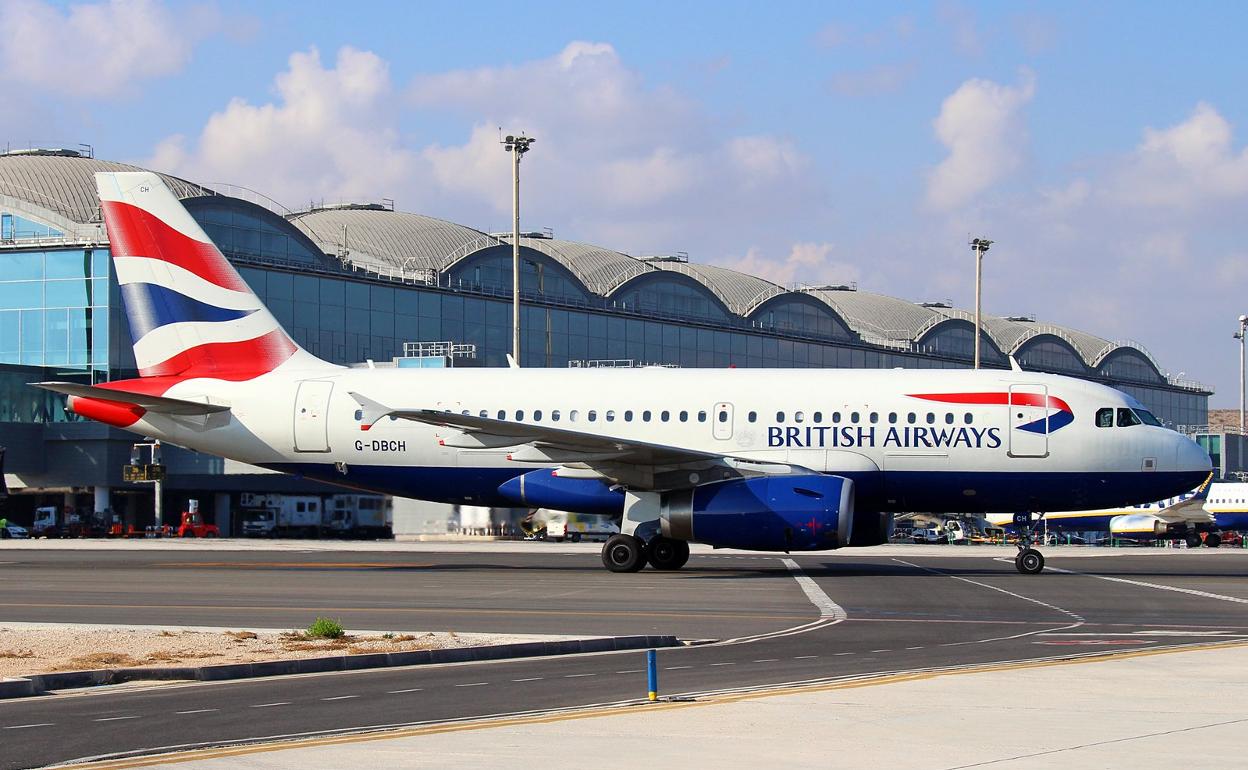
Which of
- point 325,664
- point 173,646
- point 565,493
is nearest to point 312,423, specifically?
point 565,493

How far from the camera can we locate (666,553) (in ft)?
114

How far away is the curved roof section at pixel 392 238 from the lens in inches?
3580

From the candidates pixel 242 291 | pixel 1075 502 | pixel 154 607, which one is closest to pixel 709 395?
pixel 1075 502

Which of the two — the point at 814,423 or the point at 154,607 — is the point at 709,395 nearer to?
the point at 814,423

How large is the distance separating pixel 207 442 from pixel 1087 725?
2821 centimetres

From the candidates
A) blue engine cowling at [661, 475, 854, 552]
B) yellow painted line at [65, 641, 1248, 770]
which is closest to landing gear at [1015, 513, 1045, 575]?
blue engine cowling at [661, 475, 854, 552]

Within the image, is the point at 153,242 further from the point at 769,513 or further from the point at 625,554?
the point at 769,513

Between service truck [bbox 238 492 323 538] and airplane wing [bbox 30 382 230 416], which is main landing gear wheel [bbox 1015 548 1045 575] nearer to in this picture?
airplane wing [bbox 30 382 230 416]

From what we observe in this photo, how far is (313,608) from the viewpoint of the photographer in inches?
965

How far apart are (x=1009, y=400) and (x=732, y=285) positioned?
260ft

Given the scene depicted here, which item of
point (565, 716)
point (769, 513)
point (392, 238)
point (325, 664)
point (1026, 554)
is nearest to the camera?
point (565, 716)

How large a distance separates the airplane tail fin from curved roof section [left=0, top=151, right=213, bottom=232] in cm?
4200

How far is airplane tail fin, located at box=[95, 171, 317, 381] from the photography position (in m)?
37.2

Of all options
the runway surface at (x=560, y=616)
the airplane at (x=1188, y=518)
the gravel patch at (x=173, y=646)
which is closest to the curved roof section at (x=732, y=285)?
the airplane at (x=1188, y=518)
